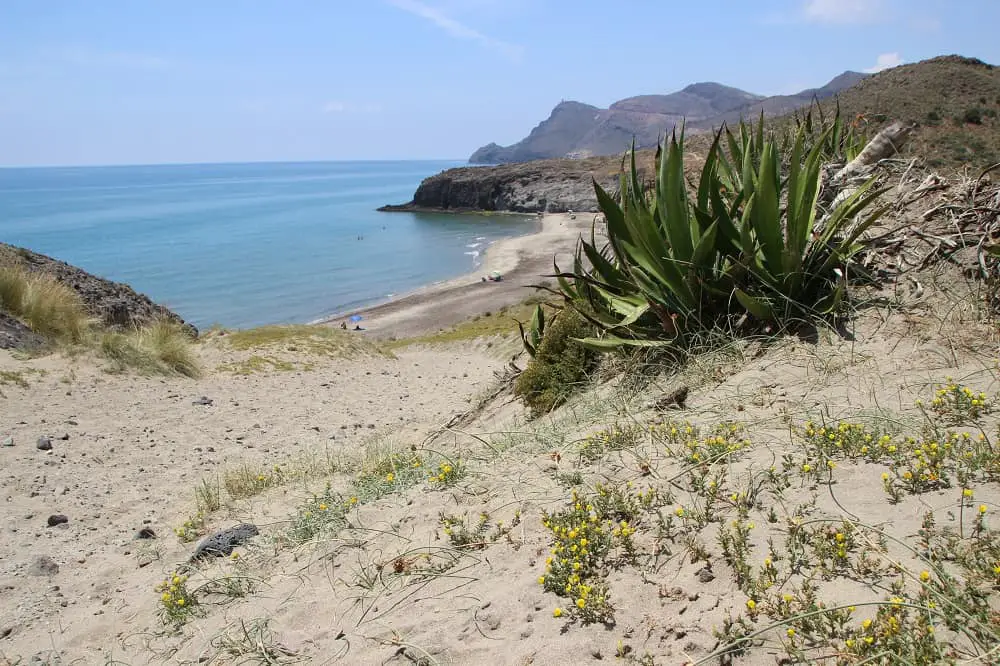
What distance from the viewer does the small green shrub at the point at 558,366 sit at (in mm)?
5699

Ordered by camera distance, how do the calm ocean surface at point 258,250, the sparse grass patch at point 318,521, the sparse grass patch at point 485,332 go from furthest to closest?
1. the calm ocean surface at point 258,250
2. the sparse grass patch at point 485,332
3. the sparse grass patch at point 318,521

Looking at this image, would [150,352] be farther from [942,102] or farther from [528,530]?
[942,102]

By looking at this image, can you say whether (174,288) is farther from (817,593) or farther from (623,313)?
(817,593)

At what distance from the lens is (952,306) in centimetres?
411

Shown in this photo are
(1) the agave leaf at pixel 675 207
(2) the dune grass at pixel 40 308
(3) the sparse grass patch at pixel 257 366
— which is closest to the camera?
(1) the agave leaf at pixel 675 207

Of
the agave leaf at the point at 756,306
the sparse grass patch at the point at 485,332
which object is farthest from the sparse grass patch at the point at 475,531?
the sparse grass patch at the point at 485,332

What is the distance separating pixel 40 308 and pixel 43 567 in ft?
28.4

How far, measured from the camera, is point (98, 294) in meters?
13.9

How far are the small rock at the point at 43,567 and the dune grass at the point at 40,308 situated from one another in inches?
305

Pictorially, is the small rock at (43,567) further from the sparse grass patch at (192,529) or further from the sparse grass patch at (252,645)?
the sparse grass patch at (252,645)

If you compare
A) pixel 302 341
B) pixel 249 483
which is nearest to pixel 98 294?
pixel 302 341

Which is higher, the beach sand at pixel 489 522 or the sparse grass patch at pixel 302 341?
the beach sand at pixel 489 522

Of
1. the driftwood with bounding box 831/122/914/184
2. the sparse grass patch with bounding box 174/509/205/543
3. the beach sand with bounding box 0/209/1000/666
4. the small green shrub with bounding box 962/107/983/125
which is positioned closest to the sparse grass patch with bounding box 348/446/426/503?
the beach sand with bounding box 0/209/1000/666

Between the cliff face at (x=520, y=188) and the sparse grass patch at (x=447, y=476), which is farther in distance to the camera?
the cliff face at (x=520, y=188)
